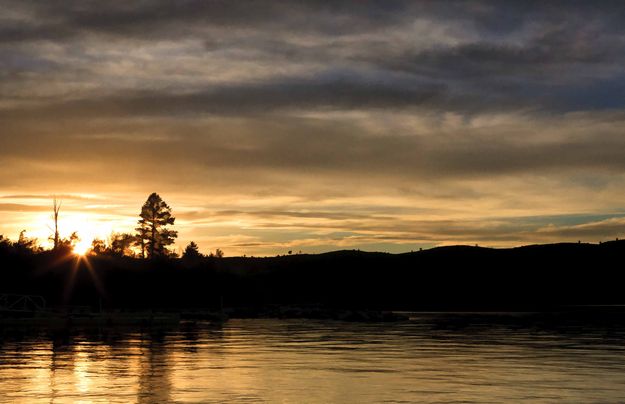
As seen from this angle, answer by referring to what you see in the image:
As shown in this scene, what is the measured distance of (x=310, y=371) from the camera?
36.8 m

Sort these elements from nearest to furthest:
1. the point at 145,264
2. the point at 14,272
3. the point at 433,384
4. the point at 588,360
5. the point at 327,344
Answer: the point at 433,384
the point at 588,360
the point at 327,344
the point at 14,272
the point at 145,264

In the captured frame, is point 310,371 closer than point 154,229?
Yes

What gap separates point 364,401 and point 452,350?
23878mm

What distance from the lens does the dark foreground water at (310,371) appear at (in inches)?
1128

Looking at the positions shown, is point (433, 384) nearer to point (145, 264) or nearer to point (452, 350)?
point (452, 350)

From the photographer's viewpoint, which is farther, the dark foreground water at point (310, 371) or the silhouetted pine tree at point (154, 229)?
the silhouetted pine tree at point (154, 229)

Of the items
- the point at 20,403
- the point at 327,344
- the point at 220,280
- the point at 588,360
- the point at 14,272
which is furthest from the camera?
the point at 220,280

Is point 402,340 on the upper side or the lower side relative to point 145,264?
lower

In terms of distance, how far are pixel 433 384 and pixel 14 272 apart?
87226 mm

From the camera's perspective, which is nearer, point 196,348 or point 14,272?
point 196,348

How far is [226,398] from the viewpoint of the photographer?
27875 mm

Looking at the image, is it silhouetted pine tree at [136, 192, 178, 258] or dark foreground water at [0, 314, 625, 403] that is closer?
dark foreground water at [0, 314, 625, 403]

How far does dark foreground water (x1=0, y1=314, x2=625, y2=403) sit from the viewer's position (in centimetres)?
2866

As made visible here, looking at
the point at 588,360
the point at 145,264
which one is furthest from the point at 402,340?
the point at 145,264
